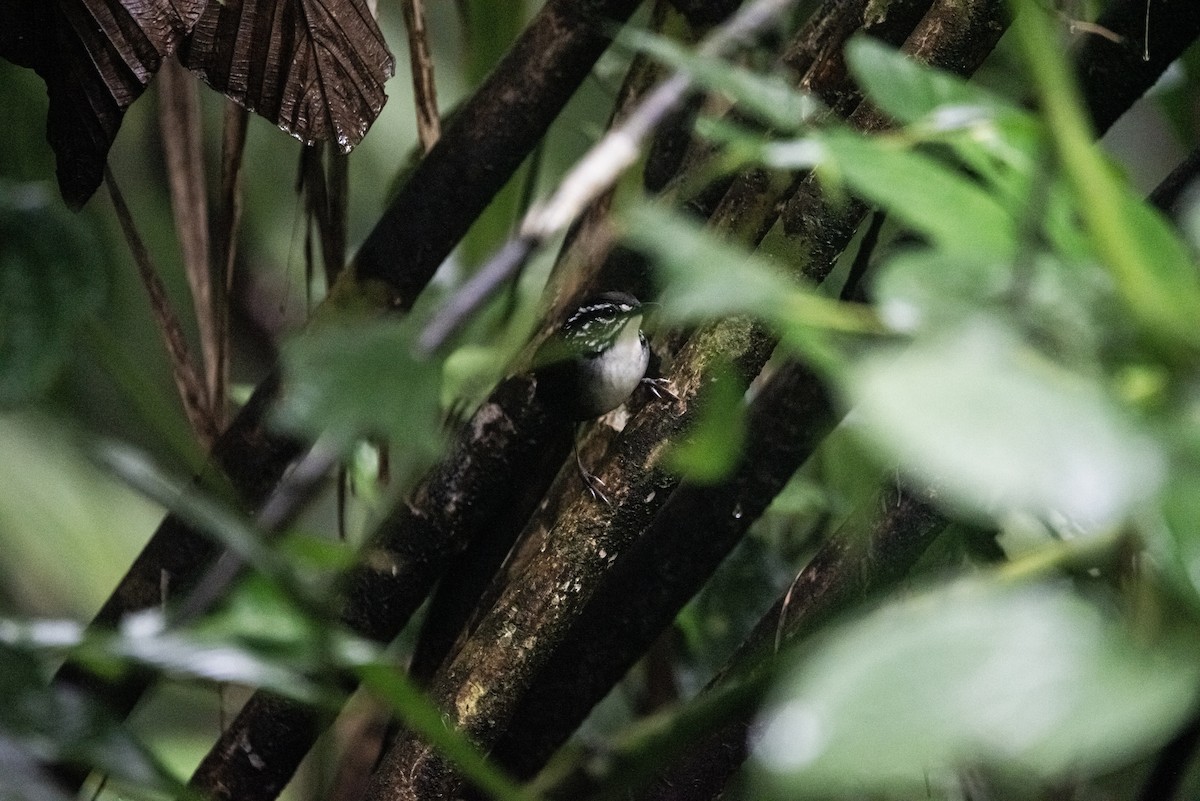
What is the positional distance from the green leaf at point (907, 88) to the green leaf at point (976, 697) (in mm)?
184

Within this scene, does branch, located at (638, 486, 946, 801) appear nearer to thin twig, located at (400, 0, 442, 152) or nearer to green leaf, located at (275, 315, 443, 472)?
green leaf, located at (275, 315, 443, 472)

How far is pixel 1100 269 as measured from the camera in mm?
302

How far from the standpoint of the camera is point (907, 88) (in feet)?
1.22

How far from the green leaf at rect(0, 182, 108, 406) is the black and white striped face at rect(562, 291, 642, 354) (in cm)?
31

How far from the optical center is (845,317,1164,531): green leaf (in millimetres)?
204

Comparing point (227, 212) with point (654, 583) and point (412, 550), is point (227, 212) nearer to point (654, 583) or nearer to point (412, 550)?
point (412, 550)

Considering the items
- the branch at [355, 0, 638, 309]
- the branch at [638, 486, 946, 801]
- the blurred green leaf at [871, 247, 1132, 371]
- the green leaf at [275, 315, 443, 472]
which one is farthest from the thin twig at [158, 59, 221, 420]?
the blurred green leaf at [871, 247, 1132, 371]

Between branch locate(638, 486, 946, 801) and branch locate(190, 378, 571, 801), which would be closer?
branch locate(638, 486, 946, 801)

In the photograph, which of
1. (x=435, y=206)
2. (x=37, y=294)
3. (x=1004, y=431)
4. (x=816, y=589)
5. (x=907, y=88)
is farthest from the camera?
(x=435, y=206)

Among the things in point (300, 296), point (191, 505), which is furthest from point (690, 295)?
point (300, 296)

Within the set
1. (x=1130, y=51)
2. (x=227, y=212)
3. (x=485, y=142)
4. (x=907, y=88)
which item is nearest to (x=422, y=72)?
(x=485, y=142)

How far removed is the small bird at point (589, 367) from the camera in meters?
0.79

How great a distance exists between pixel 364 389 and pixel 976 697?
17 centimetres

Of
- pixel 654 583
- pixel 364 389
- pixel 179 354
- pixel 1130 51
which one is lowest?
pixel 179 354
